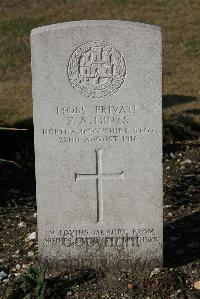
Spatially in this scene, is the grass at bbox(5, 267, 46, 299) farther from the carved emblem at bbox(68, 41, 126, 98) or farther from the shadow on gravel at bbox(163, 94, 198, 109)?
the shadow on gravel at bbox(163, 94, 198, 109)

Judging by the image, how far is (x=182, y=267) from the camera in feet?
18.7

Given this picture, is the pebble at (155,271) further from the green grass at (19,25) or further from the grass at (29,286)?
the green grass at (19,25)

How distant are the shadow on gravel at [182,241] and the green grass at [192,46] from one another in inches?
314

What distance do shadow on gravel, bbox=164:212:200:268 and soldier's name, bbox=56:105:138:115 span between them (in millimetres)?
1479

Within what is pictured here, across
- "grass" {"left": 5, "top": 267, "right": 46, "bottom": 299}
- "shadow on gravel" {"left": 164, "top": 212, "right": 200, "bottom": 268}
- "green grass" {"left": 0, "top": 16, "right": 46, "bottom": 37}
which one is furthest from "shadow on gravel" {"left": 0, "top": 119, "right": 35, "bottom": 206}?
"green grass" {"left": 0, "top": 16, "right": 46, "bottom": 37}

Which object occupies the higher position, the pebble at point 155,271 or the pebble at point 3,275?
the pebble at point 155,271

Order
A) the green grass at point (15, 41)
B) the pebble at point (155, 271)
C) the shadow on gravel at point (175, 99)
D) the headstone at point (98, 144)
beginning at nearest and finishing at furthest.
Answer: the headstone at point (98, 144) < the pebble at point (155, 271) < the shadow on gravel at point (175, 99) < the green grass at point (15, 41)

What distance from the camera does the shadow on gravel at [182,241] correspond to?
5.85 meters

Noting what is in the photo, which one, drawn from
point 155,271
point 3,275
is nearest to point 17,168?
point 3,275

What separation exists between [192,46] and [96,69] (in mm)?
9718

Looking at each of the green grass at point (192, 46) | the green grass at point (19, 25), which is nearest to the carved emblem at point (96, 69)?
the green grass at point (192, 46)

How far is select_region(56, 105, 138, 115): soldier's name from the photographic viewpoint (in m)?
5.24

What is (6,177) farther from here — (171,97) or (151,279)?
(171,97)

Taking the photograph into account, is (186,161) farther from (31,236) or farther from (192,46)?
(192,46)
